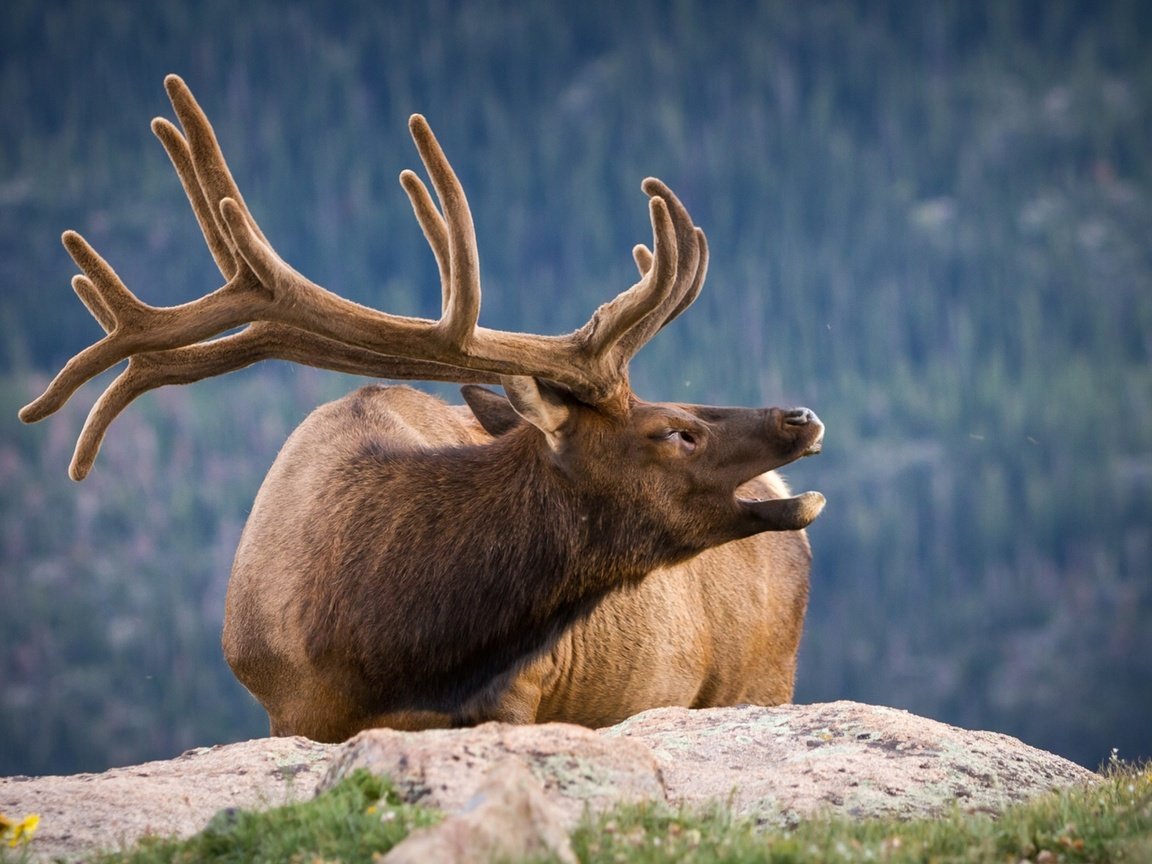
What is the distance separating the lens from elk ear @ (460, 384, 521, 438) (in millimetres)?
7500

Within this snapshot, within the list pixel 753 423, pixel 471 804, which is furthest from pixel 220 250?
pixel 471 804

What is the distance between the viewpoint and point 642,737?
21.7ft

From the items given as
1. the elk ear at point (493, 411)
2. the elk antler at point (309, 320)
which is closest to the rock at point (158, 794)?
the elk antler at point (309, 320)

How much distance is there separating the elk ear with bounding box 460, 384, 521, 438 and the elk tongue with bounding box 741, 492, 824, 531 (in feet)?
4.50

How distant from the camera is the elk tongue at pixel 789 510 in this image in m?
6.95

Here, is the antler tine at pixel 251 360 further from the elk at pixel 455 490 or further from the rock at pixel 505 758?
the rock at pixel 505 758

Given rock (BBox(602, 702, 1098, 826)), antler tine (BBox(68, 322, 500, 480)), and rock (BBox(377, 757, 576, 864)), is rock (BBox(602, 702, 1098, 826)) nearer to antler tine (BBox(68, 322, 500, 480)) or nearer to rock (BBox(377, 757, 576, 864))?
rock (BBox(377, 757, 576, 864))

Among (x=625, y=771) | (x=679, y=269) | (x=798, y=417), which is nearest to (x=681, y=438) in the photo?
(x=798, y=417)

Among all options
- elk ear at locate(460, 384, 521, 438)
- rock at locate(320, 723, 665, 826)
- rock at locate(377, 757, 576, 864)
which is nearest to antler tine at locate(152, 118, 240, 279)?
elk ear at locate(460, 384, 521, 438)

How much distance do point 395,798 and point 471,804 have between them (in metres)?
0.69

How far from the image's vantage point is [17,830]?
452cm

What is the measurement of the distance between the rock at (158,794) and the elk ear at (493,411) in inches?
77.0

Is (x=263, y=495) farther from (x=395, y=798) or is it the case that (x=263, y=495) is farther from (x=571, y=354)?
(x=395, y=798)

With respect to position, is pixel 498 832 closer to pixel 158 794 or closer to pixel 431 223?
pixel 158 794
